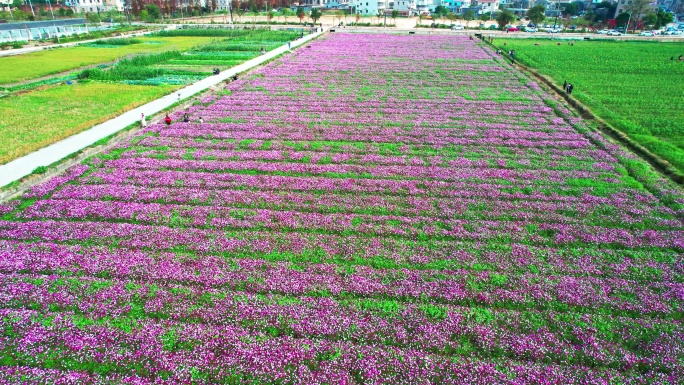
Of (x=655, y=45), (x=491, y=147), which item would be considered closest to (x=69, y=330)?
(x=491, y=147)

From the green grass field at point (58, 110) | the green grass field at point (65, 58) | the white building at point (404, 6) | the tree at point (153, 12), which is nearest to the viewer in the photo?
the green grass field at point (58, 110)

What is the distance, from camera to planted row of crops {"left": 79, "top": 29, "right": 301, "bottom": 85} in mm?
40906

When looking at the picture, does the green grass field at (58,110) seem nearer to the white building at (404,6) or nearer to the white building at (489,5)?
the white building at (404,6)

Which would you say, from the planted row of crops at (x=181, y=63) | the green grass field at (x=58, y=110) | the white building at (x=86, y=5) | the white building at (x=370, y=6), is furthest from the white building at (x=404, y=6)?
the green grass field at (x=58, y=110)

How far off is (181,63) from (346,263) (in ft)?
148

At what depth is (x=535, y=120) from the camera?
28.1m

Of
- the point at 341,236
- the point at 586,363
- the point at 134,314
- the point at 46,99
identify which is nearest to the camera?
the point at 586,363

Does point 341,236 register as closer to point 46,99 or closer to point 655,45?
point 46,99

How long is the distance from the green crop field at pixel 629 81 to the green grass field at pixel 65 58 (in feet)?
170

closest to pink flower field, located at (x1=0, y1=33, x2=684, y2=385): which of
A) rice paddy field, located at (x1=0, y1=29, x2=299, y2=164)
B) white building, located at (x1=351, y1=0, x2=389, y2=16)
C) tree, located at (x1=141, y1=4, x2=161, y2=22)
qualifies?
rice paddy field, located at (x1=0, y1=29, x2=299, y2=164)

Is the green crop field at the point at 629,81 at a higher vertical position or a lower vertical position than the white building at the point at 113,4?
lower

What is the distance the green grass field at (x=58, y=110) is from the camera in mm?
22836

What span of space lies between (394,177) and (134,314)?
478 inches

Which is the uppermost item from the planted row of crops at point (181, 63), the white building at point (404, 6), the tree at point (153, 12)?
the white building at point (404, 6)
